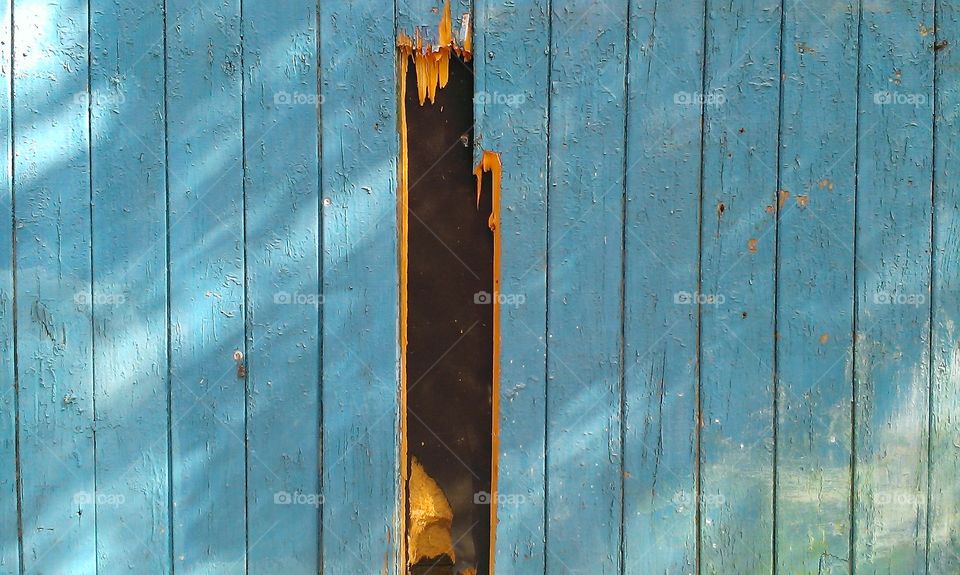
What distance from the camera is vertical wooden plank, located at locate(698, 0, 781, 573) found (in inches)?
72.2

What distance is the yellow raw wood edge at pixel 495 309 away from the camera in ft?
6.03

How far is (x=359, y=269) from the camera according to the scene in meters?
1.83

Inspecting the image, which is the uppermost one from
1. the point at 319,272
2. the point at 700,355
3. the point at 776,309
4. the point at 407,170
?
the point at 407,170

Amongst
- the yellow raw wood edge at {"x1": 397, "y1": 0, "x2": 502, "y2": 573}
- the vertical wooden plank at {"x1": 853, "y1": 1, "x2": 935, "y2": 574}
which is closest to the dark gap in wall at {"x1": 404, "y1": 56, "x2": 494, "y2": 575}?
the yellow raw wood edge at {"x1": 397, "y1": 0, "x2": 502, "y2": 573}

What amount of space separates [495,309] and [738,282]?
58cm

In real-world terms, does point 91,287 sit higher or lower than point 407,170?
lower

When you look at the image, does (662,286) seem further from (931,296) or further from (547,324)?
(931,296)

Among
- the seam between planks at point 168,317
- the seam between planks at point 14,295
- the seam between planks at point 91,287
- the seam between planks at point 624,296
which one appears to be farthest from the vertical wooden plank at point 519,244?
the seam between planks at point 14,295

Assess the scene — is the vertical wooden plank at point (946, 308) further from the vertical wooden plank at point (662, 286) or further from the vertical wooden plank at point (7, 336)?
the vertical wooden plank at point (7, 336)

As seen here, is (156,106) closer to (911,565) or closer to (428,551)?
(428,551)

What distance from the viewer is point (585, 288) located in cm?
184

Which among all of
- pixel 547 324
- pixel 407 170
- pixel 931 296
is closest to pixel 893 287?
pixel 931 296

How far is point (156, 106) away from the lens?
1806 millimetres

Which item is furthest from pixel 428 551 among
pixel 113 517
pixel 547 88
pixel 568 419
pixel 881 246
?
pixel 881 246
